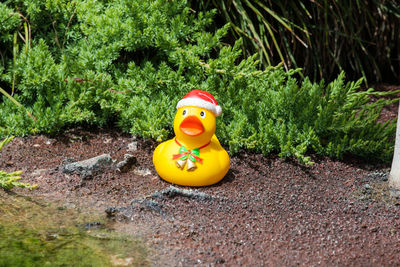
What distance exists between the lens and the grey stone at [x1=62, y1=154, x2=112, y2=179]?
10.8 ft

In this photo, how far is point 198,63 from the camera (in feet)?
12.9

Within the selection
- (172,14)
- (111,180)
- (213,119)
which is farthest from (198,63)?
(111,180)

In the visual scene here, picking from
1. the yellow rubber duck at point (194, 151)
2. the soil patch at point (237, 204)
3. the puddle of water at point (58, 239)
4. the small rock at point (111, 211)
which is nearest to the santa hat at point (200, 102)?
the yellow rubber duck at point (194, 151)

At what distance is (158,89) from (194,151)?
94 cm

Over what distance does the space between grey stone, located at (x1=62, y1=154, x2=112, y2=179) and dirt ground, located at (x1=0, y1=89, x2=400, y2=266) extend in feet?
0.13

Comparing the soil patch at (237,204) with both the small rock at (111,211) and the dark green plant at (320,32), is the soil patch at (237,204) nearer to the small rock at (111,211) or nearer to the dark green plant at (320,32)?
the small rock at (111,211)

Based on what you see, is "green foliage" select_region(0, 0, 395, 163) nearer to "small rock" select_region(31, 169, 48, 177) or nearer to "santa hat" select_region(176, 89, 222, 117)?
"santa hat" select_region(176, 89, 222, 117)

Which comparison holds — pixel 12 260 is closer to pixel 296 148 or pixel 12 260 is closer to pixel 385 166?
pixel 296 148

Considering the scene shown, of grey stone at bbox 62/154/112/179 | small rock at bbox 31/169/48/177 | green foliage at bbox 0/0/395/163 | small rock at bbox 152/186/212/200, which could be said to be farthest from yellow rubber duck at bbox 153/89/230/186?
small rock at bbox 31/169/48/177

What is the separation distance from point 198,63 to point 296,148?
106 cm

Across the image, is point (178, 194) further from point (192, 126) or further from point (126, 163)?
point (126, 163)

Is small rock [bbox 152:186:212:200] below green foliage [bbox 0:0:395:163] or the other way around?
below

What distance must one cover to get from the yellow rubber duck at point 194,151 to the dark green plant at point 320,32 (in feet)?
5.41

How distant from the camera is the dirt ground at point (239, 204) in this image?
250 cm
